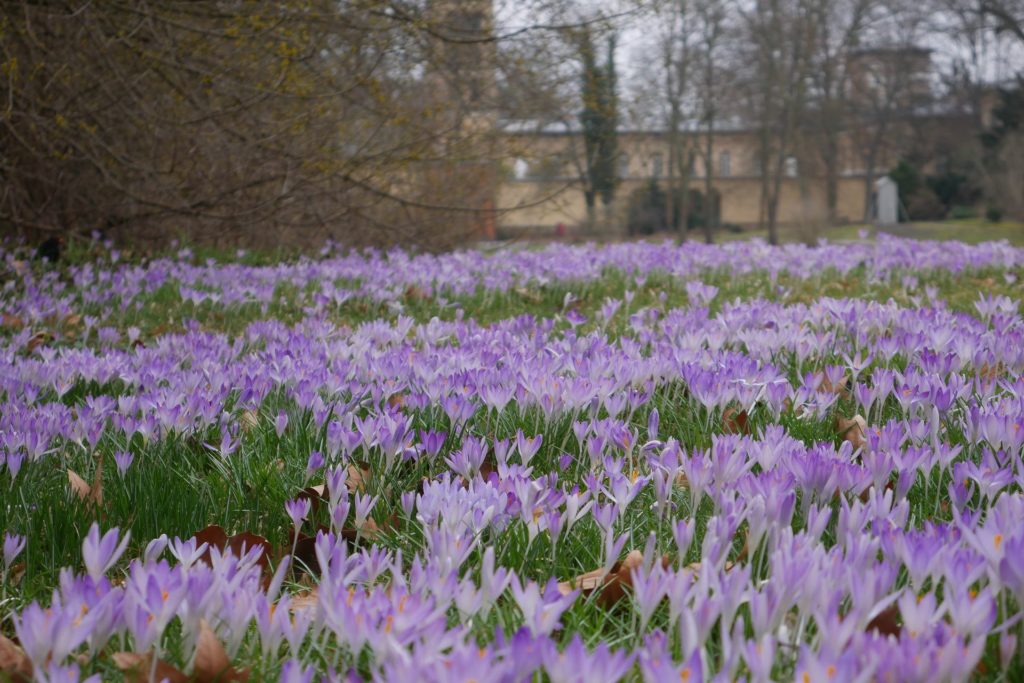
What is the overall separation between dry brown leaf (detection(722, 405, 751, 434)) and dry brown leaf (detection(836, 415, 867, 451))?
0.23 m

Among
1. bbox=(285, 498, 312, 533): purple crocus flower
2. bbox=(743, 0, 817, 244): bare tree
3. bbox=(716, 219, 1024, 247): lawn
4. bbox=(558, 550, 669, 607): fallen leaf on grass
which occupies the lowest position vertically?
bbox=(558, 550, 669, 607): fallen leaf on grass

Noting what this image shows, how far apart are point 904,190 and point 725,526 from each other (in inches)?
1969

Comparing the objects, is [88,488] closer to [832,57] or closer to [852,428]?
[852,428]

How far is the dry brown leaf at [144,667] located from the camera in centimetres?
107

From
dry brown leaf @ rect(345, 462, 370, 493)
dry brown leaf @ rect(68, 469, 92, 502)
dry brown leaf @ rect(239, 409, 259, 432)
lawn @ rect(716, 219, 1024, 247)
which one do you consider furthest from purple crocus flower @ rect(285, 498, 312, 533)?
lawn @ rect(716, 219, 1024, 247)

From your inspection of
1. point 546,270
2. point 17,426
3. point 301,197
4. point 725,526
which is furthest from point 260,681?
point 301,197

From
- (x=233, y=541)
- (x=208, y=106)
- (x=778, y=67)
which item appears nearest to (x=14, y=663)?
(x=233, y=541)

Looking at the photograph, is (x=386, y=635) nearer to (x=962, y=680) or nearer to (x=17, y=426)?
(x=962, y=680)

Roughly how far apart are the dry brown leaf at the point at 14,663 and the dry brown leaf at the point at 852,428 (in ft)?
5.89

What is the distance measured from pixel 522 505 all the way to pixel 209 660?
61 centimetres

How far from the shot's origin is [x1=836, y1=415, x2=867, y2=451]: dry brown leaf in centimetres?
223

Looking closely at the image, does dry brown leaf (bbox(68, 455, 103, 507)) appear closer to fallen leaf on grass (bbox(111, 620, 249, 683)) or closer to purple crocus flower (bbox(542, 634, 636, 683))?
fallen leaf on grass (bbox(111, 620, 249, 683))

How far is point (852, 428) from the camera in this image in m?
2.29

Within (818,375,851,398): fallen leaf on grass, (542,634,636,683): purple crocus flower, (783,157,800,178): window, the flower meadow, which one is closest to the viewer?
(542,634,636,683): purple crocus flower
